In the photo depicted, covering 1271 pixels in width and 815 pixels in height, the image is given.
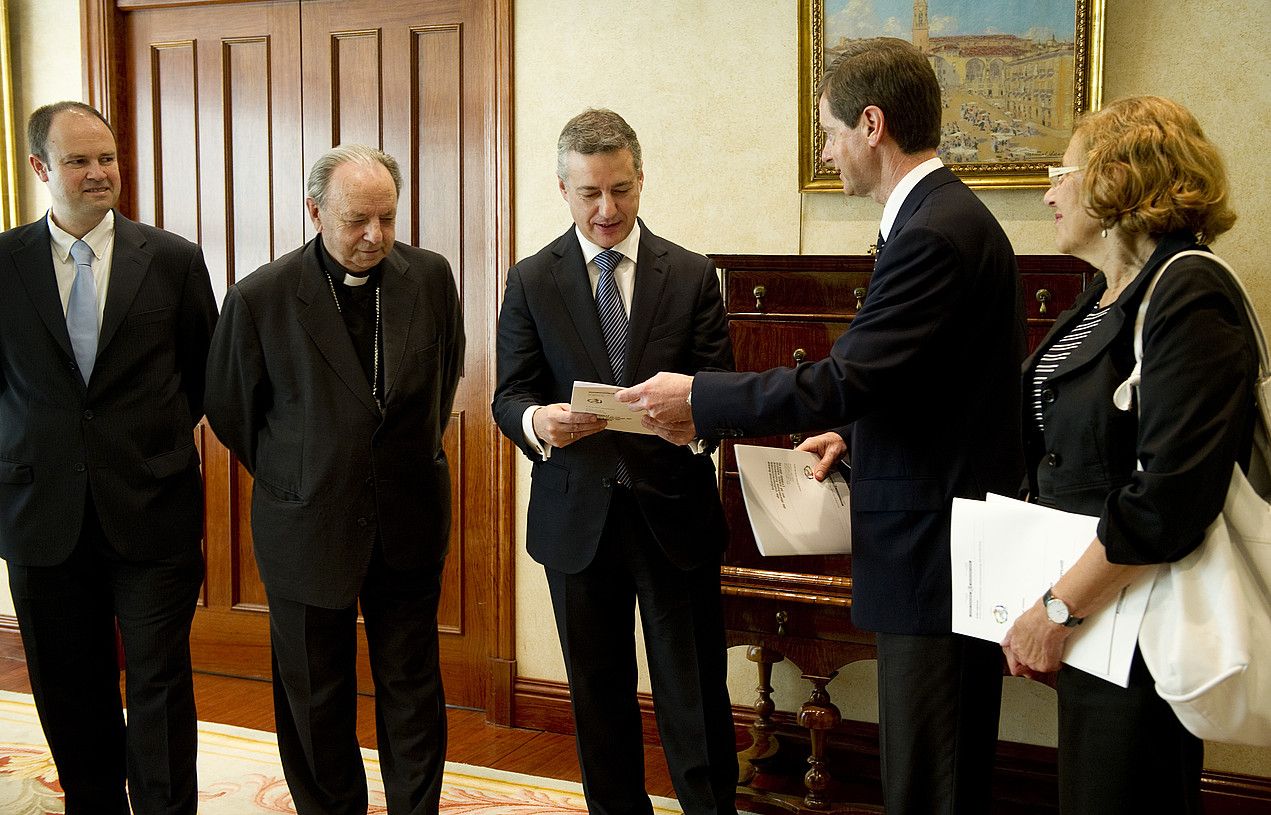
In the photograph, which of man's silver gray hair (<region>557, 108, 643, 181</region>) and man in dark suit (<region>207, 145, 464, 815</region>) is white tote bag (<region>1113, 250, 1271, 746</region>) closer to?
man's silver gray hair (<region>557, 108, 643, 181</region>)

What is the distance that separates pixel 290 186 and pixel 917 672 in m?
3.26

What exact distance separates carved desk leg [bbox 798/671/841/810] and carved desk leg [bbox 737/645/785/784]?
273 mm

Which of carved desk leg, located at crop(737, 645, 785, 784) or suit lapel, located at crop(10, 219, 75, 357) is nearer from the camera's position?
suit lapel, located at crop(10, 219, 75, 357)

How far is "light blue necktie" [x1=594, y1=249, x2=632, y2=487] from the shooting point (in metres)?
2.66

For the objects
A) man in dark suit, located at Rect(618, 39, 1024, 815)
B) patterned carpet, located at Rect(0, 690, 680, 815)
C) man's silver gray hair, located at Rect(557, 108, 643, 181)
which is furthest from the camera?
patterned carpet, located at Rect(0, 690, 680, 815)

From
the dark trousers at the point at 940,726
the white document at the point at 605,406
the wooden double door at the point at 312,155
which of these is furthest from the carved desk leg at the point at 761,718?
the dark trousers at the point at 940,726

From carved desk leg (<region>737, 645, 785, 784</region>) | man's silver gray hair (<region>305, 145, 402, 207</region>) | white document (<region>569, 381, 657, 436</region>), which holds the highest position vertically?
man's silver gray hair (<region>305, 145, 402, 207</region>)

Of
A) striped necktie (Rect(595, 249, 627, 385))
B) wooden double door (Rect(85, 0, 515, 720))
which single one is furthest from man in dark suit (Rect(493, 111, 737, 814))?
wooden double door (Rect(85, 0, 515, 720))

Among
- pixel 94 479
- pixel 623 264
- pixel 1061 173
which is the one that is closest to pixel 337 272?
pixel 623 264

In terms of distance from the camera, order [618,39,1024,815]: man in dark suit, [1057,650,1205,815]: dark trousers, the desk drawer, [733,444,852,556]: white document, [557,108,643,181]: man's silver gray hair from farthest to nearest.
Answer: the desk drawer, [557,108,643,181]: man's silver gray hair, [733,444,852,556]: white document, [618,39,1024,815]: man in dark suit, [1057,650,1205,815]: dark trousers

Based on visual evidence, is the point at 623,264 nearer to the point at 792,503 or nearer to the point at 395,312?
the point at 395,312

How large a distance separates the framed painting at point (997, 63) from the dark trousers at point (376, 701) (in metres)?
1.97

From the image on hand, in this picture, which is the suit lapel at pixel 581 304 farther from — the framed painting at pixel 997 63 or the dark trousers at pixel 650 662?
the framed painting at pixel 997 63

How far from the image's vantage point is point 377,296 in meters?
2.75
